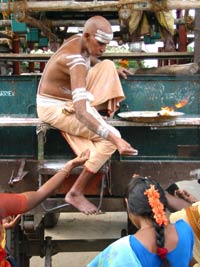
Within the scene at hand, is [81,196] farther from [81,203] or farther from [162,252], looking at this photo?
[162,252]

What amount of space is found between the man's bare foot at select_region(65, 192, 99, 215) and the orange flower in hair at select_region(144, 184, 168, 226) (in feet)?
3.41

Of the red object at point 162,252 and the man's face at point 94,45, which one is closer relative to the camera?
the red object at point 162,252

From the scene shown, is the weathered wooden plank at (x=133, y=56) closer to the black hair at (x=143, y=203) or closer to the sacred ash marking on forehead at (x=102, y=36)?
the sacred ash marking on forehead at (x=102, y=36)

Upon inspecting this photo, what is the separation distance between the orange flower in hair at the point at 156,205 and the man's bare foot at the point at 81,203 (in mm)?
1040

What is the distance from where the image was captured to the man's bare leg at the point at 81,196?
3346 mm

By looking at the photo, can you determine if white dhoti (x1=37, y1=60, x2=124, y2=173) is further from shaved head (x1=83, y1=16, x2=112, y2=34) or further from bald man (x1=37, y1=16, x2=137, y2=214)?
shaved head (x1=83, y1=16, x2=112, y2=34)

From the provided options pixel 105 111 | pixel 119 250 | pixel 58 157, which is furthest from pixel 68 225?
pixel 119 250

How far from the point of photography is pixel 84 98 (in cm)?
328

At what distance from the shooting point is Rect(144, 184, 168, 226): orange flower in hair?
230cm

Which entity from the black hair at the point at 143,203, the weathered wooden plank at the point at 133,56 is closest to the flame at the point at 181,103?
the weathered wooden plank at the point at 133,56

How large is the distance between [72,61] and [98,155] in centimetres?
68

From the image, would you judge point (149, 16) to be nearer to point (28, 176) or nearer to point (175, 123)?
point (175, 123)

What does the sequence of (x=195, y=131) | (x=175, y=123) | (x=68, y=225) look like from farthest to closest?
(x=68, y=225) < (x=195, y=131) < (x=175, y=123)

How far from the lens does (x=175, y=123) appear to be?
350cm
